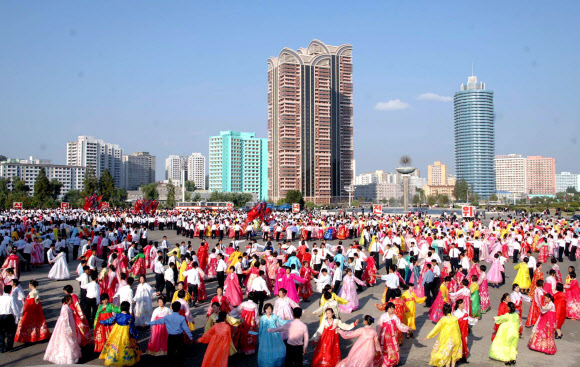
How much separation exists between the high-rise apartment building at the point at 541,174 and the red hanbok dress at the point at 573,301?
625 ft

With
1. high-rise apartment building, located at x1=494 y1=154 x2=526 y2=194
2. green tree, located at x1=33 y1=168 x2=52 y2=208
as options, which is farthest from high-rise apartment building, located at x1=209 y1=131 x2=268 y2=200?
high-rise apartment building, located at x1=494 y1=154 x2=526 y2=194

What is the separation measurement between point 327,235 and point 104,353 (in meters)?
20.6

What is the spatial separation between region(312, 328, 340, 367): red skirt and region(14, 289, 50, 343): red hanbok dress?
5436 millimetres

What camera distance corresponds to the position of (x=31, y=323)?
8.45m

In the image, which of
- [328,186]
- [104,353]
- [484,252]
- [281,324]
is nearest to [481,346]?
[281,324]

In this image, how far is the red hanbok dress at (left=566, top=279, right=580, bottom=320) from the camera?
1025cm

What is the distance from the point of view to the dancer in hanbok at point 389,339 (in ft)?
23.6

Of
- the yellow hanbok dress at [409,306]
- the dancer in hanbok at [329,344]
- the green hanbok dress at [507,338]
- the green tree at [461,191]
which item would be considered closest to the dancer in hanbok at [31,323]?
the dancer in hanbok at [329,344]

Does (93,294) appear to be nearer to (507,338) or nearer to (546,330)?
(507,338)

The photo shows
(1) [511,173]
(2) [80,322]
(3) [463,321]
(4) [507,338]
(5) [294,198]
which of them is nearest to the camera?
(4) [507,338]

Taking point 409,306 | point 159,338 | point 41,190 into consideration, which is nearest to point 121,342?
point 159,338

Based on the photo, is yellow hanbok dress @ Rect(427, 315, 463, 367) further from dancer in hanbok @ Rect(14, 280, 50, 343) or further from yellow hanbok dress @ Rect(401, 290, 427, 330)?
dancer in hanbok @ Rect(14, 280, 50, 343)

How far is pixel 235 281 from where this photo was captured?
422 inches

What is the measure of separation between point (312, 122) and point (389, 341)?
10117 centimetres
